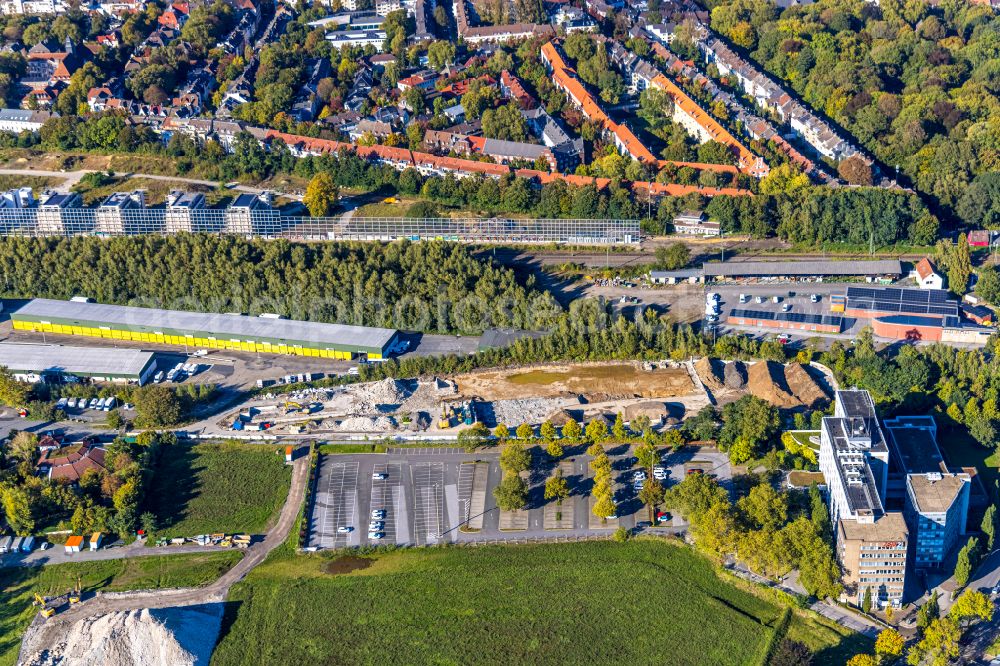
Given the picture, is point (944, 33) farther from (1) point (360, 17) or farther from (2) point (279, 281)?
(2) point (279, 281)

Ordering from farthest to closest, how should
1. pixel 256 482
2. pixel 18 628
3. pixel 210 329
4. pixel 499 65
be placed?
pixel 499 65
pixel 210 329
pixel 256 482
pixel 18 628

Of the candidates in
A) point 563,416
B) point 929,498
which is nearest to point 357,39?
point 563,416

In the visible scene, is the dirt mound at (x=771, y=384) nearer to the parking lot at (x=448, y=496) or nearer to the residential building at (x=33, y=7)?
the parking lot at (x=448, y=496)

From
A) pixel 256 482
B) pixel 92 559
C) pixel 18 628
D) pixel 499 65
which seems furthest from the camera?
pixel 499 65

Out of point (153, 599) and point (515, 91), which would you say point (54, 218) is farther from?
point (153, 599)

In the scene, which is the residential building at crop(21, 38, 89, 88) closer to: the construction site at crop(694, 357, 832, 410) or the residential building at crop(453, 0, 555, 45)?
the residential building at crop(453, 0, 555, 45)

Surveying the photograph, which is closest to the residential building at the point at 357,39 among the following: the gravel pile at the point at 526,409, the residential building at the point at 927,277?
the gravel pile at the point at 526,409

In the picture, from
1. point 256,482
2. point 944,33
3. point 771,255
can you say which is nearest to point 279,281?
point 256,482
